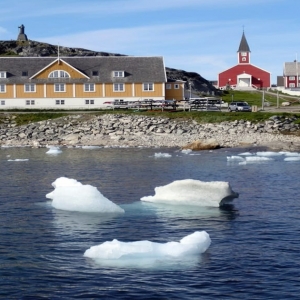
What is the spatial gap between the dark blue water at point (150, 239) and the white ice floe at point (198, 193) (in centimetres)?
48

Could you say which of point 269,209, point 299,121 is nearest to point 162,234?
point 269,209

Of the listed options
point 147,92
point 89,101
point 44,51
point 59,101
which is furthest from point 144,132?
point 44,51

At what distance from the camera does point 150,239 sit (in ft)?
59.4

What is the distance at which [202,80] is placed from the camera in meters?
114

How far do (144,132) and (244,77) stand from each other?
2626 inches

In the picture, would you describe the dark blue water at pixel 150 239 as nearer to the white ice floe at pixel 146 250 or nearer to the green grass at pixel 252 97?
the white ice floe at pixel 146 250

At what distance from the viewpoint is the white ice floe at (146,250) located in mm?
15617

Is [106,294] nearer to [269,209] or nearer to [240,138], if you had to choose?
[269,209]

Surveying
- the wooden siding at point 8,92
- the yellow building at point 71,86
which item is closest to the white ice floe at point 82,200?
the yellow building at point 71,86

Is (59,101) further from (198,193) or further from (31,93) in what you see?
(198,193)

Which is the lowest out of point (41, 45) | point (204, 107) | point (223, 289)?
Result: point (223, 289)

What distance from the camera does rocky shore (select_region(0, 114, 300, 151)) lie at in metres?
53.4

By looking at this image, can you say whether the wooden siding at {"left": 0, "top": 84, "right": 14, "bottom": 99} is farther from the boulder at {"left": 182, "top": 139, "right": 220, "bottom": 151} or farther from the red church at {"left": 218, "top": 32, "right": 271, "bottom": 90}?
the red church at {"left": 218, "top": 32, "right": 271, "bottom": 90}

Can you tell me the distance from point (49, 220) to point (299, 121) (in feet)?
134
